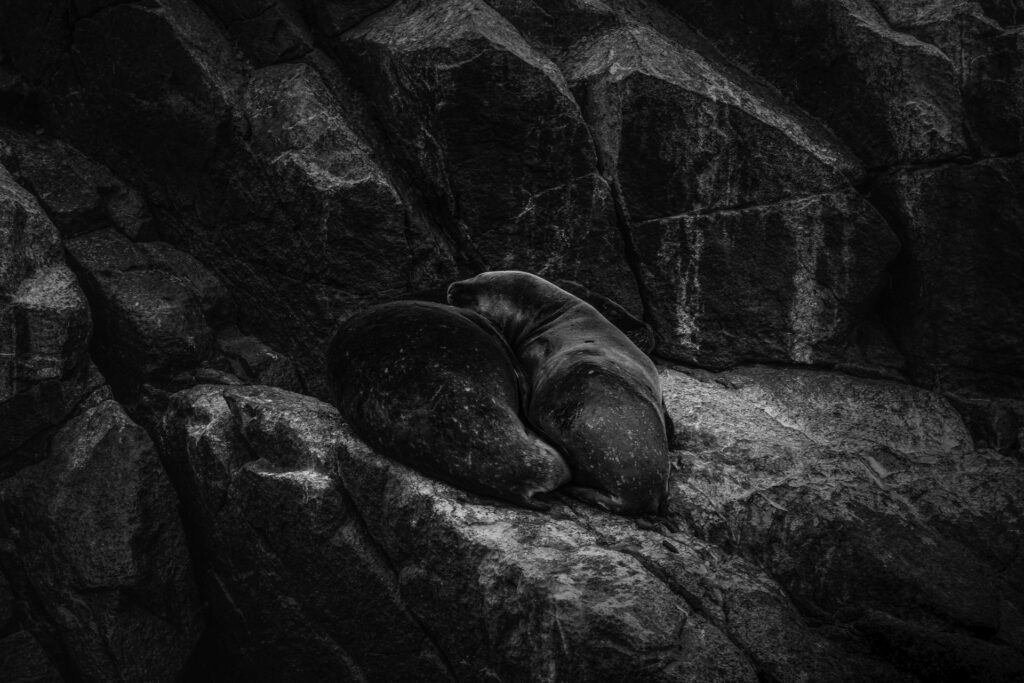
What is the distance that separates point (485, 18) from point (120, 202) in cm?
301

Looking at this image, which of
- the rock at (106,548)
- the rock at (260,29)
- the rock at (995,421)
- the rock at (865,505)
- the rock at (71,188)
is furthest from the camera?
the rock at (260,29)

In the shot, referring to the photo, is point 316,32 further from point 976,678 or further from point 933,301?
point 976,678

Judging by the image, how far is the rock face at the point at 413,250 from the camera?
5.16 metres

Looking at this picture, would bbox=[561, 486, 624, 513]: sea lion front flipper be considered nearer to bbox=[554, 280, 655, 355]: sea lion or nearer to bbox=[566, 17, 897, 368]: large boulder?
bbox=[554, 280, 655, 355]: sea lion

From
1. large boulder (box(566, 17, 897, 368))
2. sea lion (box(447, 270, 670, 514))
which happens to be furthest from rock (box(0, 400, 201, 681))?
large boulder (box(566, 17, 897, 368))

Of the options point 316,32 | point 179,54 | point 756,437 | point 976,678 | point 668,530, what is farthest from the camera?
point 316,32

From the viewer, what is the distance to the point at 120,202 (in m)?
6.41

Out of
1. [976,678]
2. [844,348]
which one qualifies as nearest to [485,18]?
[844,348]

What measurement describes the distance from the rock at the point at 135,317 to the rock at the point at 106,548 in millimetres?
587

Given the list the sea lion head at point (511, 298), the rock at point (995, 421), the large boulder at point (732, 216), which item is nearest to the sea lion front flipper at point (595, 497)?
the sea lion head at point (511, 298)

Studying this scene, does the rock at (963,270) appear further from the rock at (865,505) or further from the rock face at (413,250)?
the rock at (865,505)

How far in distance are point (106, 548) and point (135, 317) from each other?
5.04ft

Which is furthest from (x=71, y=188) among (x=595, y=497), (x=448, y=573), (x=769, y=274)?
(x=769, y=274)

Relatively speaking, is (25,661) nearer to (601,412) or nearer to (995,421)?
(601,412)
